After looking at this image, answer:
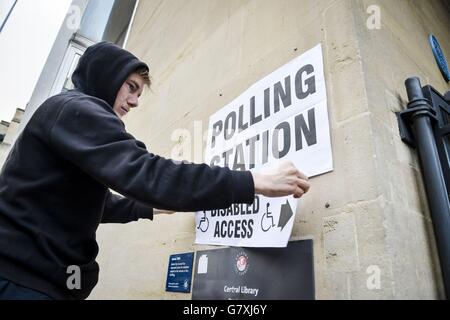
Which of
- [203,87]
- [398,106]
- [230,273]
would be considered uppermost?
[203,87]

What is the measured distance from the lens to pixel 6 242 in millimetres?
628

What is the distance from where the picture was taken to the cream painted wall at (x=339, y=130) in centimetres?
64

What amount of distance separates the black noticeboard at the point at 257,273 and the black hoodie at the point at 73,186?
9.4 inches

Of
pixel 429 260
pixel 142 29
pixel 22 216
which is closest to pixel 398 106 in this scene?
pixel 429 260

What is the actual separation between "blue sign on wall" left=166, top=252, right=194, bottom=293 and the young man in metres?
0.37

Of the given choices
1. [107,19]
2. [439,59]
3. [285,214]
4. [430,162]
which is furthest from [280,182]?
[107,19]

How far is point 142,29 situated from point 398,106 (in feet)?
8.94

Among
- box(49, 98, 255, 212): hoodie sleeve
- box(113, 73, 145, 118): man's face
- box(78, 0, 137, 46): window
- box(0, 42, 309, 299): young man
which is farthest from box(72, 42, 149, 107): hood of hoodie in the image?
box(78, 0, 137, 46): window

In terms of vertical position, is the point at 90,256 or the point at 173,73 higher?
the point at 173,73

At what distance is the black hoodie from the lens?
2.02 feet

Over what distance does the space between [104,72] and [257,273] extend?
2.55 ft

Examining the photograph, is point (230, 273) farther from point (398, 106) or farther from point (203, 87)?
point (203, 87)

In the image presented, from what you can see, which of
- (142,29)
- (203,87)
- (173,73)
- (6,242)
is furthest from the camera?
(142,29)

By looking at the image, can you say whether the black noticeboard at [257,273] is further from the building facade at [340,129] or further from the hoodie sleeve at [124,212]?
the hoodie sleeve at [124,212]
